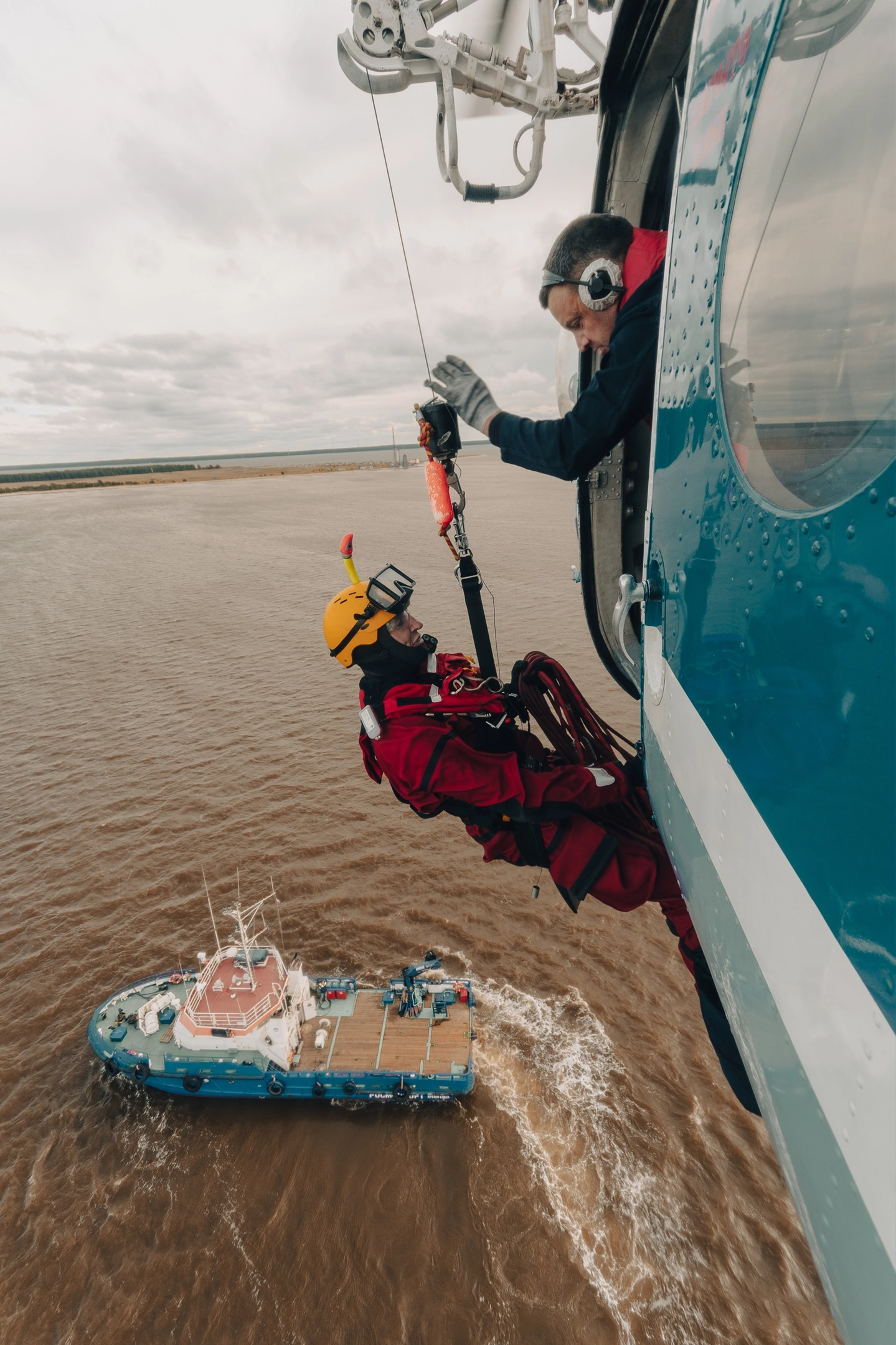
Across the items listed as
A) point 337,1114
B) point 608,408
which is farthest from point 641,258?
point 337,1114

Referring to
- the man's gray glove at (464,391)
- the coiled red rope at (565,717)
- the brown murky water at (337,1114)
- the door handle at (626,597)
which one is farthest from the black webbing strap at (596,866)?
the brown murky water at (337,1114)

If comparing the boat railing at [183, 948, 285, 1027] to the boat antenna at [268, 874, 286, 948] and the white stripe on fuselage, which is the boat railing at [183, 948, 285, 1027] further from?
the white stripe on fuselage

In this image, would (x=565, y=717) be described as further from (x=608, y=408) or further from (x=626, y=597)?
(x=608, y=408)

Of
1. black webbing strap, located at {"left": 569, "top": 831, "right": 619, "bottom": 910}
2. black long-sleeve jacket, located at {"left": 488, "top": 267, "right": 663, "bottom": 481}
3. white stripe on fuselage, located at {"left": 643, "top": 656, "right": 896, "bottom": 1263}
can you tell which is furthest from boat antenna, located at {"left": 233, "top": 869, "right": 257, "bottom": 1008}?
white stripe on fuselage, located at {"left": 643, "top": 656, "right": 896, "bottom": 1263}

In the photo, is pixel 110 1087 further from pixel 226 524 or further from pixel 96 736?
pixel 226 524

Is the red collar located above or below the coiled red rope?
above

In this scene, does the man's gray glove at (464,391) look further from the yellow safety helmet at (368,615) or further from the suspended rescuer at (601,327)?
the yellow safety helmet at (368,615)
